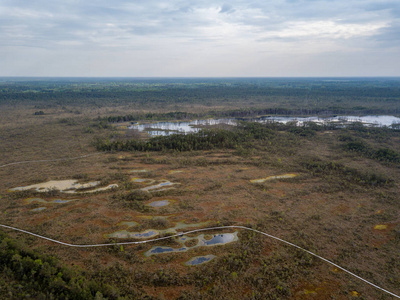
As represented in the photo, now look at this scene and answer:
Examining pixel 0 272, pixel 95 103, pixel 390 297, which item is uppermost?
pixel 95 103

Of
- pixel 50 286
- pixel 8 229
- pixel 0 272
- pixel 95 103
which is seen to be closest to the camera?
pixel 50 286

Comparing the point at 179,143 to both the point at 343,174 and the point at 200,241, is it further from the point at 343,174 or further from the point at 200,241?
the point at 343,174

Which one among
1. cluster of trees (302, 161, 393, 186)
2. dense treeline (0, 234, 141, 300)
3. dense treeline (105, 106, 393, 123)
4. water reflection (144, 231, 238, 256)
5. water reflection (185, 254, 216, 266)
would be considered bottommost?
water reflection (185, 254, 216, 266)

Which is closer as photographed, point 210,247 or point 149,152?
point 210,247

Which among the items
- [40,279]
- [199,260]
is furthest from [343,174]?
[40,279]

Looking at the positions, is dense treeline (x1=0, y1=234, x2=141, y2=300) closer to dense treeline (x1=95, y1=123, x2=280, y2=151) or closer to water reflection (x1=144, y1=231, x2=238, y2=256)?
water reflection (x1=144, y1=231, x2=238, y2=256)

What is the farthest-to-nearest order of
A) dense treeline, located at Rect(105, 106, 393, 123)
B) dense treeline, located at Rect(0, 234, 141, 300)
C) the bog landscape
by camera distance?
dense treeline, located at Rect(105, 106, 393, 123), the bog landscape, dense treeline, located at Rect(0, 234, 141, 300)

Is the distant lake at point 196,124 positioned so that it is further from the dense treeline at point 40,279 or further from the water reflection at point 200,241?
the dense treeline at point 40,279

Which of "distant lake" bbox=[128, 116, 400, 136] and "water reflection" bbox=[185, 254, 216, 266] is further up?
"distant lake" bbox=[128, 116, 400, 136]

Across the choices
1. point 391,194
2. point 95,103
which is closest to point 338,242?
point 391,194

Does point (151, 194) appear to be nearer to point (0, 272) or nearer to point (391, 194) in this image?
point (0, 272)

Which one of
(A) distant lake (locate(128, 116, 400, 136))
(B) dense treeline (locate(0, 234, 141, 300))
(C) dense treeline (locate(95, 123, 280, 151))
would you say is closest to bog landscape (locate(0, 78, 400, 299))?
(B) dense treeline (locate(0, 234, 141, 300))
